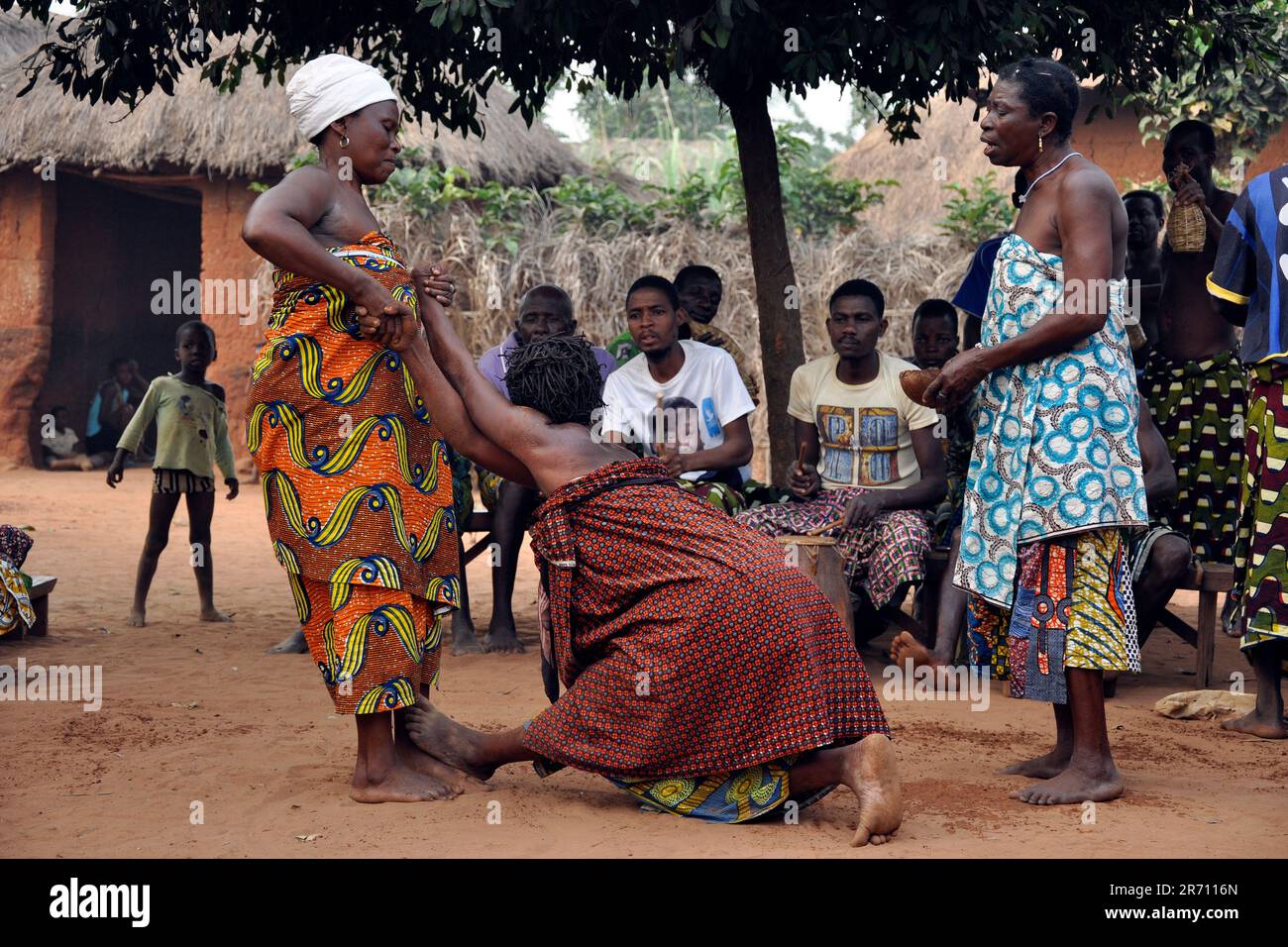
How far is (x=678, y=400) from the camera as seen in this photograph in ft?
19.5

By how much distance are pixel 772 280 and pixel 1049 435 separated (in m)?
3.58

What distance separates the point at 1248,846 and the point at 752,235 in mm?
4717

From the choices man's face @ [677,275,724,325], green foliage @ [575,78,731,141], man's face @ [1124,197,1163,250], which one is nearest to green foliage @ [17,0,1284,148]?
man's face @ [1124,197,1163,250]

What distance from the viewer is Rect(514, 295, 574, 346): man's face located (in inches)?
236

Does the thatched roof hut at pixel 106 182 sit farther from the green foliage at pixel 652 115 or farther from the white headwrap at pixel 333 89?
the green foliage at pixel 652 115

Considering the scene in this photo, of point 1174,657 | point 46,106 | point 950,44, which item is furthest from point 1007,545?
point 46,106

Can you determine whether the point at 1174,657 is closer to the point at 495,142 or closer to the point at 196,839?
the point at 196,839

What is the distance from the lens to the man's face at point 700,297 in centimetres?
674

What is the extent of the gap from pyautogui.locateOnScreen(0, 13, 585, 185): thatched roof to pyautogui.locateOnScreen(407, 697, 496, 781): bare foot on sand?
10220 mm

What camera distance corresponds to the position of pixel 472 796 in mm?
3576

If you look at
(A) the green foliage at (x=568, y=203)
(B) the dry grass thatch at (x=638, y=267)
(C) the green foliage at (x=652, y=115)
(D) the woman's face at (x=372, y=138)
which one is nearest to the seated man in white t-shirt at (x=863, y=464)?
(D) the woman's face at (x=372, y=138)

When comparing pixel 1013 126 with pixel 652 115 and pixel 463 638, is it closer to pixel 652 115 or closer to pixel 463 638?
pixel 463 638

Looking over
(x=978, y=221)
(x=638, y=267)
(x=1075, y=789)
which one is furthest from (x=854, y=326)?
(x=978, y=221)

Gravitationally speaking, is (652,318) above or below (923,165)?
below
